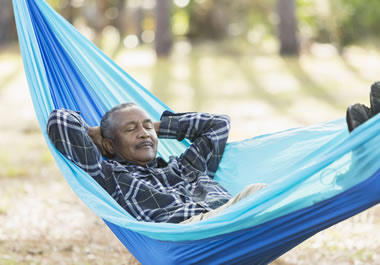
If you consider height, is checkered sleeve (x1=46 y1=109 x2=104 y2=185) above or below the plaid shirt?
above

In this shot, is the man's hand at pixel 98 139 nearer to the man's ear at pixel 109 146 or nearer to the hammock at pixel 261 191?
the man's ear at pixel 109 146

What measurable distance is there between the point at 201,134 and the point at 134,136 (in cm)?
39

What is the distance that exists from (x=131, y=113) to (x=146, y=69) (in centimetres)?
828

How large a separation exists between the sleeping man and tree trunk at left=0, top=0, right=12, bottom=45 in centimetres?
1100

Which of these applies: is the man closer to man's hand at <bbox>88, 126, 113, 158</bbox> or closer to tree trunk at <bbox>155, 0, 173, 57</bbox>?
man's hand at <bbox>88, 126, 113, 158</bbox>

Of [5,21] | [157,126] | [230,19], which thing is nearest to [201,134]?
[157,126]

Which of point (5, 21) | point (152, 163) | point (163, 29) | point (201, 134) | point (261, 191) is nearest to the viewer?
point (261, 191)

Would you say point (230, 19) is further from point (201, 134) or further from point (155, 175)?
point (155, 175)

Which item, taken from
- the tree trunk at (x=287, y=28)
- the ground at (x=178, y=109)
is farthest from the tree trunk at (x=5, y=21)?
the tree trunk at (x=287, y=28)

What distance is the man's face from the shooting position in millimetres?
2564

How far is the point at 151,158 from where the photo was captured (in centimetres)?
257

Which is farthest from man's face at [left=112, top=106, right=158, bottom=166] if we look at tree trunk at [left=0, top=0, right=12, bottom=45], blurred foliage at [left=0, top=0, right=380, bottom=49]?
tree trunk at [left=0, top=0, right=12, bottom=45]

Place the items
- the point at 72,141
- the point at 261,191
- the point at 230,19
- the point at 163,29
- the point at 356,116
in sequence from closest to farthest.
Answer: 1. the point at 261,191
2. the point at 356,116
3. the point at 72,141
4. the point at 163,29
5. the point at 230,19

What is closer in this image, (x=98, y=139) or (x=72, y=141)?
(x=72, y=141)
